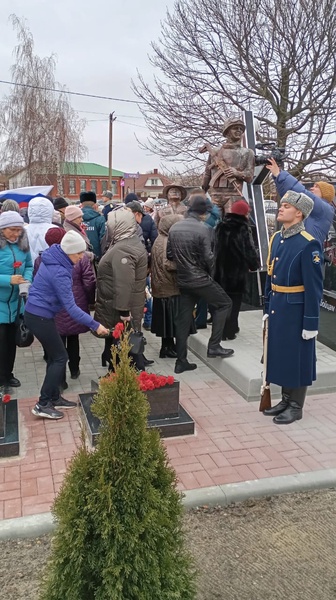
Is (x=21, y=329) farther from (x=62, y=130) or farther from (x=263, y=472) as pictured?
(x=62, y=130)

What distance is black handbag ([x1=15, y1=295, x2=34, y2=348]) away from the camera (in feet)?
16.1

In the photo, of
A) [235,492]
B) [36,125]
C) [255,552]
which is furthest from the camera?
[36,125]

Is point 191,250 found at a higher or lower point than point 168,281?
higher

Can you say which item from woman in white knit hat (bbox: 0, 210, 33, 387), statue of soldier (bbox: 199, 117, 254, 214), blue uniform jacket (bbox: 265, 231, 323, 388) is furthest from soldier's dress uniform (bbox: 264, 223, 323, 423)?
statue of soldier (bbox: 199, 117, 254, 214)

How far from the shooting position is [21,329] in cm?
495

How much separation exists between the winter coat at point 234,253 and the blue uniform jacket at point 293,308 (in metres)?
1.48

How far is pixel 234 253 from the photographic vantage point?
6.22 meters

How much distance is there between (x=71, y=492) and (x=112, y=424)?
0.30 metres

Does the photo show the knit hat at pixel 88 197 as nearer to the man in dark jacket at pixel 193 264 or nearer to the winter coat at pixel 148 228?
the winter coat at pixel 148 228

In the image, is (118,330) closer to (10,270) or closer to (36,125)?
(10,270)

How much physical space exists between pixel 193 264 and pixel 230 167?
2.49 meters

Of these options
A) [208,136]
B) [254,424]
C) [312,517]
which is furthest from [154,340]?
[208,136]

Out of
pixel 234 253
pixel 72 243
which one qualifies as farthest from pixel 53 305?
pixel 234 253

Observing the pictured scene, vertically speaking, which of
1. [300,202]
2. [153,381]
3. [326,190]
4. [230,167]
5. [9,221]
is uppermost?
[230,167]
